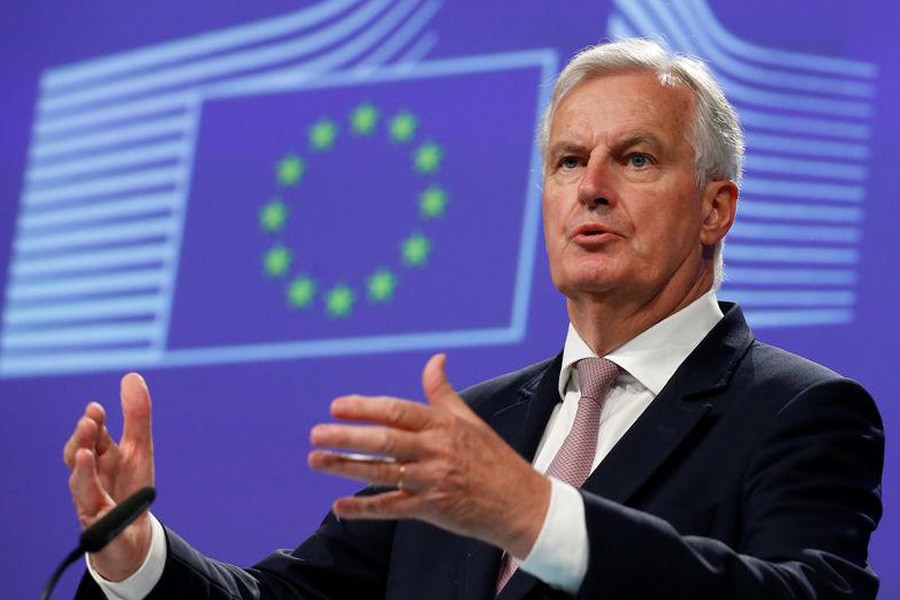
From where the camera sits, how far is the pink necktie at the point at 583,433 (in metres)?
2.25

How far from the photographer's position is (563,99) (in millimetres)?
2662

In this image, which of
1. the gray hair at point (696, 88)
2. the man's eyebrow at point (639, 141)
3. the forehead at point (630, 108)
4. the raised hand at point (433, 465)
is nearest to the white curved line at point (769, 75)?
the gray hair at point (696, 88)

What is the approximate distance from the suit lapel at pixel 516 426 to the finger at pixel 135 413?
20.4 inches

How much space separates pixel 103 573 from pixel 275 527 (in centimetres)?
153

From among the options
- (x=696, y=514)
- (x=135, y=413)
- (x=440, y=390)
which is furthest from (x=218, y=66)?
(x=440, y=390)

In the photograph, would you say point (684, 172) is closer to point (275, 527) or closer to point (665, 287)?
point (665, 287)

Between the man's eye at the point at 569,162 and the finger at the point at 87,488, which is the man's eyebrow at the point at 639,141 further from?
the finger at the point at 87,488

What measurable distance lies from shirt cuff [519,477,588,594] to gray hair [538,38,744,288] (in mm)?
984

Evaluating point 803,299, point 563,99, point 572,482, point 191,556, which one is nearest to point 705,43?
point 803,299

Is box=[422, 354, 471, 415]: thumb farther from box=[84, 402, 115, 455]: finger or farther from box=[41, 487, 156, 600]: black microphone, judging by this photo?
box=[84, 402, 115, 455]: finger

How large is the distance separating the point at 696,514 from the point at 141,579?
0.81 m

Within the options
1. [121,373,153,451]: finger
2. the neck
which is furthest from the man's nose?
[121,373,153,451]: finger

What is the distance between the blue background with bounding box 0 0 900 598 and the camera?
132 inches

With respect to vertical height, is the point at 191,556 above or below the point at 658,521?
below
